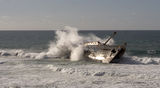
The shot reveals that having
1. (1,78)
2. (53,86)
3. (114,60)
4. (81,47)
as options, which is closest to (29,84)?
(53,86)

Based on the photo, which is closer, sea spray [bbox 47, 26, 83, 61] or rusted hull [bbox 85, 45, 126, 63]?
rusted hull [bbox 85, 45, 126, 63]

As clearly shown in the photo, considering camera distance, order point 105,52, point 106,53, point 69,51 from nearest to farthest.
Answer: point 106,53 → point 105,52 → point 69,51

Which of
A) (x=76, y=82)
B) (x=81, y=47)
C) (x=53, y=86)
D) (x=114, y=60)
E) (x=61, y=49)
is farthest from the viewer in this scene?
(x=61, y=49)

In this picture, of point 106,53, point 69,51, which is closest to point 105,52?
point 106,53

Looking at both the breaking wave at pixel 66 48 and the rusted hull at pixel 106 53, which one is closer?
the rusted hull at pixel 106 53

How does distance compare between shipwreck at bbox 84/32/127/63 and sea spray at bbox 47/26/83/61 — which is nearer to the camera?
shipwreck at bbox 84/32/127/63

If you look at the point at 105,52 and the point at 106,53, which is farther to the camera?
the point at 105,52

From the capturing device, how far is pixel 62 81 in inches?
767

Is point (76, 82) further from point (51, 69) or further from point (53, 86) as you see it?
point (51, 69)

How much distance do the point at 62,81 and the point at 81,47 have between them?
1751 centimetres

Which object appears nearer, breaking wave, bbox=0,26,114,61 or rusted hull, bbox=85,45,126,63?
rusted hull, bbox=85,45,126,63

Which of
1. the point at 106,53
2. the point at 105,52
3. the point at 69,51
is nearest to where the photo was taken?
the point at 106,53

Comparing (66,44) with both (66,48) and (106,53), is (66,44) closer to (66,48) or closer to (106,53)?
(66,48)

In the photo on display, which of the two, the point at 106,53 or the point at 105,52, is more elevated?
the point at 105,52
